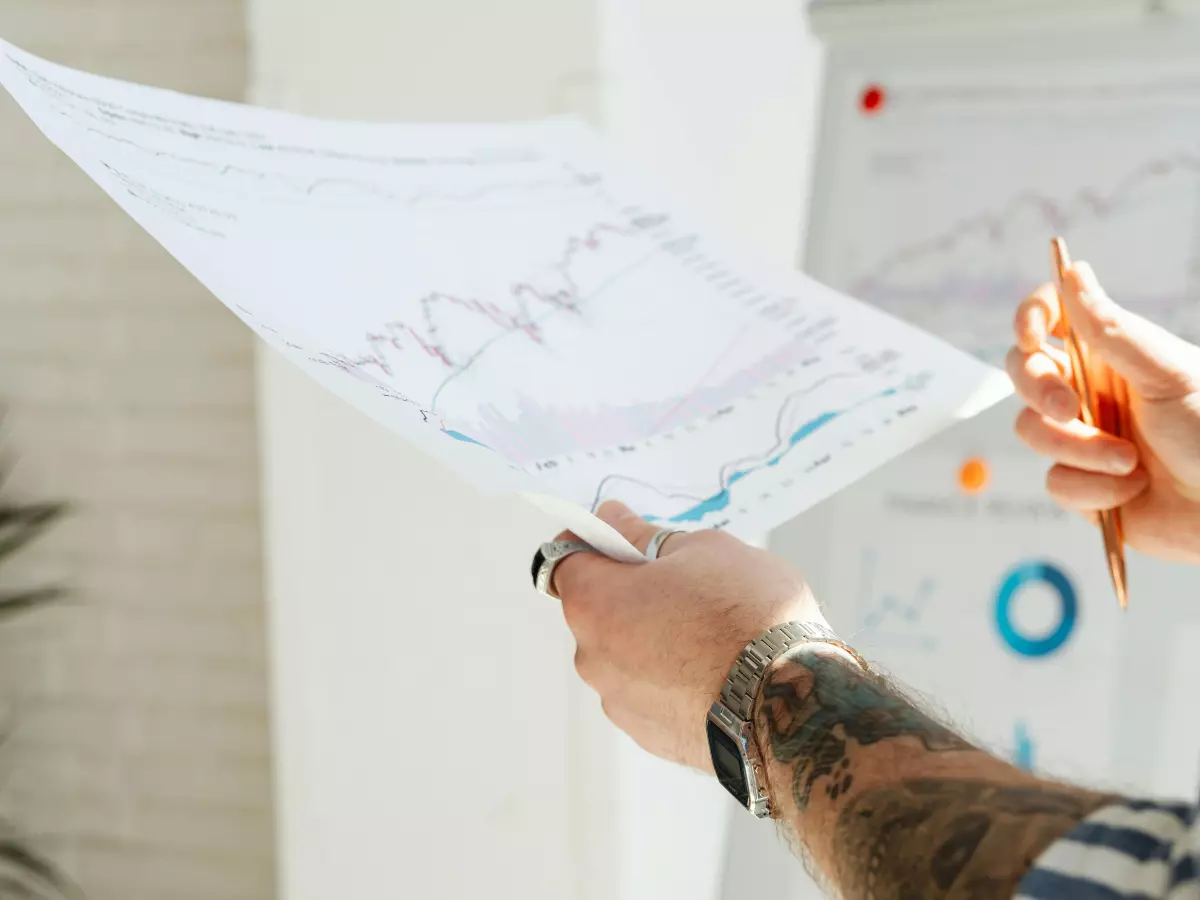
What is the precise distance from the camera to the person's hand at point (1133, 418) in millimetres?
784

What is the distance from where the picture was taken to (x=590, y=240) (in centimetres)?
76

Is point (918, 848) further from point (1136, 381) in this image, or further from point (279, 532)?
point (279, 532)

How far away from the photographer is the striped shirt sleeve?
1.18 ft

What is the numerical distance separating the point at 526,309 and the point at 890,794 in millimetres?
386

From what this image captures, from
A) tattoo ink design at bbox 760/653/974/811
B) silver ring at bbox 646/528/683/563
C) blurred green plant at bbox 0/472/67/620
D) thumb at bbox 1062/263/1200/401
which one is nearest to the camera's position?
tattoo ink design at bbox 760/653/974/811

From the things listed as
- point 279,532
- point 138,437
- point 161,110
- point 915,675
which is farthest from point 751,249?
point 138,437

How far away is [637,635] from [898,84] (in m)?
0.79

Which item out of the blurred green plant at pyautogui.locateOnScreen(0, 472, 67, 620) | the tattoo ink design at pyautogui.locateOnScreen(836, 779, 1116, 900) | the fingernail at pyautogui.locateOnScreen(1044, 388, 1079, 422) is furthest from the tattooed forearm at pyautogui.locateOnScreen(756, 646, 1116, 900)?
the blurred green plant at pyautogui.locateOnScreen(0, 472, 67, 620)

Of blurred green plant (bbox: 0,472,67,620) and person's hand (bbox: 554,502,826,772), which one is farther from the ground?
person's hand (bbox: 554,502,826,772)

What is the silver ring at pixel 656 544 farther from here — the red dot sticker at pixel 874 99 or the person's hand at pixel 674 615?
the red dot sticker at pixel 874 99

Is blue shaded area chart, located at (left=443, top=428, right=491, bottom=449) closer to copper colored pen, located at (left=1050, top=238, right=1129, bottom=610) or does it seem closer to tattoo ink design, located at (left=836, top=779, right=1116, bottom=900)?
tattoo ink design, located at (left=836, top=779, right=1116, bottom=900)

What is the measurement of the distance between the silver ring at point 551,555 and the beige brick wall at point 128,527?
1099 mm

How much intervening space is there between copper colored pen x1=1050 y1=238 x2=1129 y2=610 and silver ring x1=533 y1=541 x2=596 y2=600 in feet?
1.44

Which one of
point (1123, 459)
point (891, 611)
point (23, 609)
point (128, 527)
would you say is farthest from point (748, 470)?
point (23, 609)
